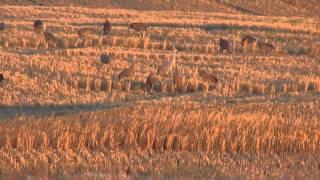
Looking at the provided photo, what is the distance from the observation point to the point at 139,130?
14258 millimetres

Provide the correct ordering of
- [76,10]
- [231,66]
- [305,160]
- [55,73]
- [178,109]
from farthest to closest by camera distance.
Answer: [76,10] < [231,66] < [55,73] < [178,109] < [305,160]

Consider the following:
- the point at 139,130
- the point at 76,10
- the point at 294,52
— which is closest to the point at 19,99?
the point at 139,130

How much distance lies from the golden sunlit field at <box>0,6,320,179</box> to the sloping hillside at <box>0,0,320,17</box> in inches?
1001

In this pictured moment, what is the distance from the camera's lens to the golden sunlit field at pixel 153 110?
12.2m

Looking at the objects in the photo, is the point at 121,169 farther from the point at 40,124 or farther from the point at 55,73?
the point at 55,73

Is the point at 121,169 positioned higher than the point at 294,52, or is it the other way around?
the point at 121,169

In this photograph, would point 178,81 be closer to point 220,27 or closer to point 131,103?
point 131,103

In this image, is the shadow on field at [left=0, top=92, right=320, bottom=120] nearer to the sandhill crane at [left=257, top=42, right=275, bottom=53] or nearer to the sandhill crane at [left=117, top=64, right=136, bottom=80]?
the sandhill crane at [left=117, top=64, right=136, bottom=80]

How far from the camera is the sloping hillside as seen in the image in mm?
57625

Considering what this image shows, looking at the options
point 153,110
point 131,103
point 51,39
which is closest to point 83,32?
point 51,39

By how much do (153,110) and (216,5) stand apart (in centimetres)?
4993

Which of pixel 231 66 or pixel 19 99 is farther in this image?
pixel 231 66

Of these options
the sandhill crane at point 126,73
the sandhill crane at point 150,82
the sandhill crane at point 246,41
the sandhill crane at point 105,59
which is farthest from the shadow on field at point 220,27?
the sandhill crane at point 150,82

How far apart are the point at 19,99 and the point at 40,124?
12.5 feet
